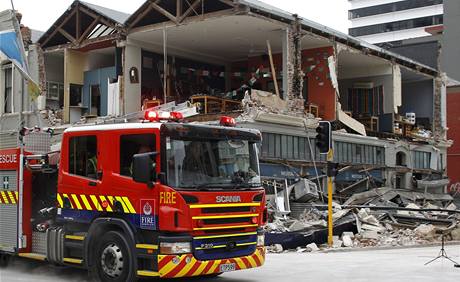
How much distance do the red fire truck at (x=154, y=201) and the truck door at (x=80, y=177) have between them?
0.6 inches

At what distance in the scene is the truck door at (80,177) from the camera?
9.60 metres

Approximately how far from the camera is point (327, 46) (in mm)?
31469

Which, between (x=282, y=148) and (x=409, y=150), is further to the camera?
(x=409, y=150)

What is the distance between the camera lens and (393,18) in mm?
96750

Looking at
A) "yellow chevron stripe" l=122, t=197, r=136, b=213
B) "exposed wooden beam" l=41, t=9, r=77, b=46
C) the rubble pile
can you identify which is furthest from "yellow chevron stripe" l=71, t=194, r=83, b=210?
"exposed wooden beam" l=41, t=9, r=77, b=46

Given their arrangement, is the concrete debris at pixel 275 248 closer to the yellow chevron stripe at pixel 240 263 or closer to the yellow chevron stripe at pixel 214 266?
the yellow chevron stripe at pixel 240 263

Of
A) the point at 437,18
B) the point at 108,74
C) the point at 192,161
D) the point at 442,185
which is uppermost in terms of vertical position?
the point at 437,18

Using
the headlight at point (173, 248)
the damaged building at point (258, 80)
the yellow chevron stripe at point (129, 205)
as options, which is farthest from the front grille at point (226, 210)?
the damaged building at point (258, 80)

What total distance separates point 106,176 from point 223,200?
1892 mm

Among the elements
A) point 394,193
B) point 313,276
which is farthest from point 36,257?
point 394,193

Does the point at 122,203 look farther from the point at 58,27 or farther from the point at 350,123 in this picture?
the point at 58,27

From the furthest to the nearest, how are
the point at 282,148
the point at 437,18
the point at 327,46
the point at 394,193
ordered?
the point at 437,18 → the point at 327,46 → the point at 394,193 → the point at 282,148

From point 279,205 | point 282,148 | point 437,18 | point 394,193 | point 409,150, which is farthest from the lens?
point 437,18

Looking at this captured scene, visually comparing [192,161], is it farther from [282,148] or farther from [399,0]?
[399,0]
